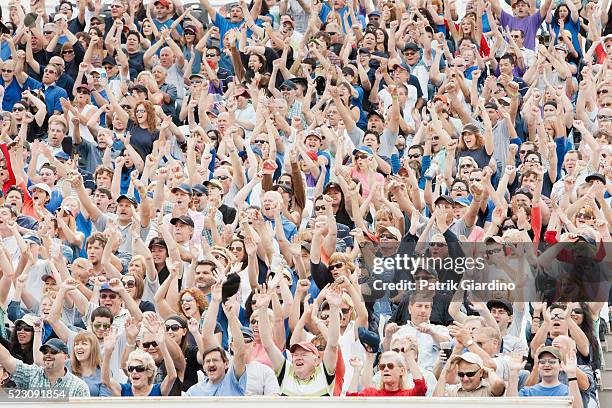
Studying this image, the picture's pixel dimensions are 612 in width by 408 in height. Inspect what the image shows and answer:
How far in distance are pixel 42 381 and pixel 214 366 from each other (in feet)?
3.88

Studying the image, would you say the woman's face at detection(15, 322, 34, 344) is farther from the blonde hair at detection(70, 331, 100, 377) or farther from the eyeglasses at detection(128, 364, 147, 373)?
the eyeglasses at detection(128, 364, 147, 373)

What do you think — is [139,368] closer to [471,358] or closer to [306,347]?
[306,347]

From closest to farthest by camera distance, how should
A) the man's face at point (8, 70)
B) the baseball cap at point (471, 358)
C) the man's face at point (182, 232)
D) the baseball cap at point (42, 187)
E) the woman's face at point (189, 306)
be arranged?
the baseball cap at point (471, 358) → the woman's face at point (189, 306) → the man's face at point (182, 232) → the baseball cap at point (42, 187) → the man's face at point (8, 70)

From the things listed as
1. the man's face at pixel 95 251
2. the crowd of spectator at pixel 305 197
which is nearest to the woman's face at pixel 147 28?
the crowd of spectator at pixel 305 197

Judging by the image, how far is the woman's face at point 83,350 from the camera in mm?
12070

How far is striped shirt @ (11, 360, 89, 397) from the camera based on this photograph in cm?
1175

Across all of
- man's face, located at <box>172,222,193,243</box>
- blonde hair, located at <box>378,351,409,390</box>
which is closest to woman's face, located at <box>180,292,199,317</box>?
man's face, located at <box>172,222,193,243</box>

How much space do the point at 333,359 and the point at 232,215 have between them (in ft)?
10.5

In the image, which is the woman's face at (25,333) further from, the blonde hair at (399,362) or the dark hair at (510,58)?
the dark hair at (510,58)

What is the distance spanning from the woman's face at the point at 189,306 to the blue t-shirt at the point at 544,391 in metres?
2.49

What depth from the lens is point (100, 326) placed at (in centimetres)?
1253

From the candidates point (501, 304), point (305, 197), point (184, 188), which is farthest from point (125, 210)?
point (501, 304)

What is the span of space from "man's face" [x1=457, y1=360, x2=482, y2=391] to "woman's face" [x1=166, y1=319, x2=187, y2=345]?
6.80 ft

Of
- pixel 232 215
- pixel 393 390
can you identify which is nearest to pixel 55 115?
pixel 232 215
